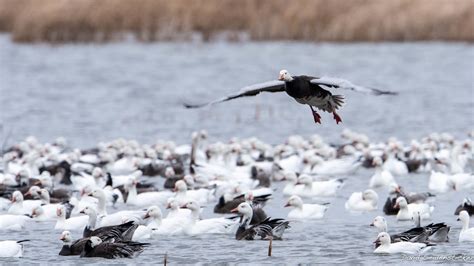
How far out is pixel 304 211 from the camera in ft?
53.9

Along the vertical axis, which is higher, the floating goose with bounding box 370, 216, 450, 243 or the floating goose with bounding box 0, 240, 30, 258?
the floating goose with bounding box 370, 216, 450, 243

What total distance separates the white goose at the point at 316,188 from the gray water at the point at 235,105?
0.87ft

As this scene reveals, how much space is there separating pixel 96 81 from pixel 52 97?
442cm

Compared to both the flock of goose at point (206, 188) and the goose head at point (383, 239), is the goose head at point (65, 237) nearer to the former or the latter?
the flock of goose at point (206, 188)

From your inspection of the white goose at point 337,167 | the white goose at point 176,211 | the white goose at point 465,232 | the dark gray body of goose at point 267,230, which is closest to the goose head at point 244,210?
the dark gray body of goose at point 267,230

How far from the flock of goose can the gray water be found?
0.22 metres

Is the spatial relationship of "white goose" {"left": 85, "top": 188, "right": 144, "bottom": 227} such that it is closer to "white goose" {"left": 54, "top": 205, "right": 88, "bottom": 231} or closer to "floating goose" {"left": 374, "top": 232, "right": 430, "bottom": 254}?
"white goose" {"left": 54, "top": 205, "right": 88, "bottom": 231}

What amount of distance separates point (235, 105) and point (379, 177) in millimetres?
13074

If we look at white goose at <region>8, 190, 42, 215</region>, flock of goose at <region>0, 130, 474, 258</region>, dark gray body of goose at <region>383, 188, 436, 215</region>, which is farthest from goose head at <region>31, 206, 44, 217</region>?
dark gray body of goose at <region>383, 188, 436, 215</region>

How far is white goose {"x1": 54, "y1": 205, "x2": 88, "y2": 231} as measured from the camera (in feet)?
51.0

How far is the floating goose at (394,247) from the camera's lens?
13.5 m

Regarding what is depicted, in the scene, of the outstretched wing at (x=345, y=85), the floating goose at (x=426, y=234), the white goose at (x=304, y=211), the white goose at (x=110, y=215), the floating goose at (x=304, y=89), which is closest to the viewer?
the outstretched wing at (x=345, y=85)

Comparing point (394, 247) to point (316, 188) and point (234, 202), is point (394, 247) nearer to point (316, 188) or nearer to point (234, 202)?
point (234, 202)

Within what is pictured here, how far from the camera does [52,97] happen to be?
115 ft
